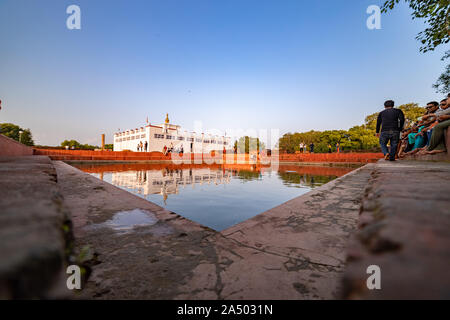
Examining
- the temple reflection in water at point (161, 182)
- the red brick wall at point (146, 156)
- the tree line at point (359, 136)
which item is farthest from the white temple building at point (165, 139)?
the temple reflection in water at point (161, 182)

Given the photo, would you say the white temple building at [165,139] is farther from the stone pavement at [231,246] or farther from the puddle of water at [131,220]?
the stone pavement at [231,246]

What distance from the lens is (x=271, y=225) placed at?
1.74 meters

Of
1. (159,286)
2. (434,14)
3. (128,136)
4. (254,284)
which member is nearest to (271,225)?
(254,284)

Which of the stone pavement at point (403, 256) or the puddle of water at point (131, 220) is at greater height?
the stone pavement at point (403, 256)

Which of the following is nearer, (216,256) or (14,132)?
(216,256)

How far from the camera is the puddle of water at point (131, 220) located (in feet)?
5.40

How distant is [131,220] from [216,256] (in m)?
0.99

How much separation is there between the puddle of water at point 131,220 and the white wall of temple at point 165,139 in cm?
3478

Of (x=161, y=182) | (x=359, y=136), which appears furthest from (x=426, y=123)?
(x=359, y=136)

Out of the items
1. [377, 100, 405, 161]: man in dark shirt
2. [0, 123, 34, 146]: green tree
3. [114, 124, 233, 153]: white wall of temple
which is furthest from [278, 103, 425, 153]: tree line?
[0, 123, 34, 146]: green tree

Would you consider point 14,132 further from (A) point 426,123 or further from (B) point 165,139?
(A) point 426,123

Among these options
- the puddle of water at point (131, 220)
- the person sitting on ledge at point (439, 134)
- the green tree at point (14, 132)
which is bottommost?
the puddle of water at point (131, 220)

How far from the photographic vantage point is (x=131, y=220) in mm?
1798
